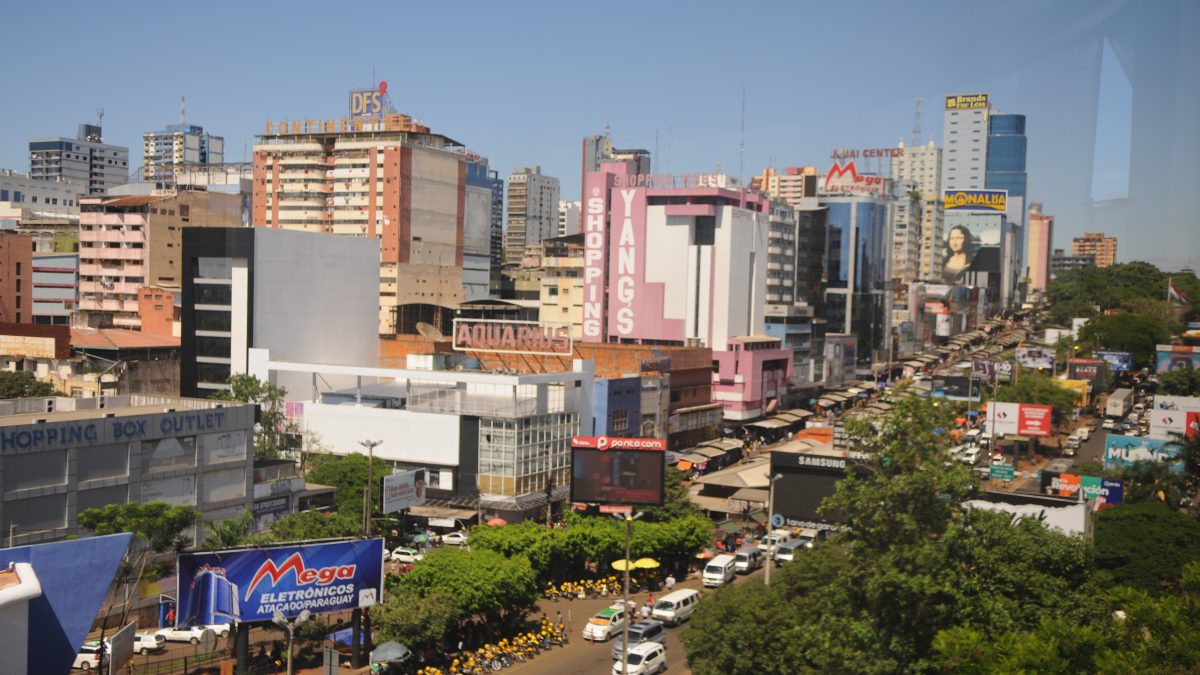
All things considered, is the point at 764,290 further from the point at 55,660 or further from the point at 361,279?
the point at 55,660

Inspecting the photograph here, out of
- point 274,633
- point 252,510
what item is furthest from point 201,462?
point 274,633

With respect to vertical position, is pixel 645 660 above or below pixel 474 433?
below

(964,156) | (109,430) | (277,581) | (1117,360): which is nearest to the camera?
(277,581)

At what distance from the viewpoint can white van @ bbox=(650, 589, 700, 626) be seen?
26109 millimetres

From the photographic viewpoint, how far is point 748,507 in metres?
38.3

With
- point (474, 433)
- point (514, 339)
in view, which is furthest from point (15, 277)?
point (474, 433)

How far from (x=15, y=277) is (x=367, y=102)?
2512 centimetres

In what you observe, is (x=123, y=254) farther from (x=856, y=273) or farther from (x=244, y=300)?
(x=856, y=273)

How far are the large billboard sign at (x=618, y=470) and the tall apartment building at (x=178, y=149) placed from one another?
3423 inches

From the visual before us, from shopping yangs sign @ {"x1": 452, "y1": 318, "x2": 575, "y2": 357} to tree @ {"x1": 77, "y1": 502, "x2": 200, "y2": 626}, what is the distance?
21788 mm

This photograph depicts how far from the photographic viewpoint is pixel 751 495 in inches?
1507

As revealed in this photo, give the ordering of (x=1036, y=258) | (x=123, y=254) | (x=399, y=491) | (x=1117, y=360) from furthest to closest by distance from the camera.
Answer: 1. (x=1036, y=258)
2. (x=123, y=254)
3. (x=1117, y=360)
4. (x=399, y=491)

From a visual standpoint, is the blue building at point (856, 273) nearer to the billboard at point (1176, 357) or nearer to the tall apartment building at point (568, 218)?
the billboard at point (1176, 357)

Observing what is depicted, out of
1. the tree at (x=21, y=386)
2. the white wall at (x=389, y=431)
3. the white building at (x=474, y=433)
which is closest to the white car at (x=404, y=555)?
the white building at (x=474, y=433)
